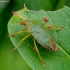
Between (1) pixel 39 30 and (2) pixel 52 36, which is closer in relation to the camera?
(2) pixel 52 36

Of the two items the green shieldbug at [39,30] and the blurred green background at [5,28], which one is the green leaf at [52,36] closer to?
the green shieldbug at [39,30]

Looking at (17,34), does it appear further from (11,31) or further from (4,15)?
(4,15)

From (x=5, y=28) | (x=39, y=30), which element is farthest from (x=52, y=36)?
(x=5, y=28)

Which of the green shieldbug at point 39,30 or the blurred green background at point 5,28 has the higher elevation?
the green shieldbug at point 39,30

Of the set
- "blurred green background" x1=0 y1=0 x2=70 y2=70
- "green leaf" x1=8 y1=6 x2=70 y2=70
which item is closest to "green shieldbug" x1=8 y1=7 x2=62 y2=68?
"green leaf" x1=8 y1=6 x2=70 y2=70

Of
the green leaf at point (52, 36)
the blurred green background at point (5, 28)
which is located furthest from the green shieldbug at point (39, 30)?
the blurred green background at point (5, 28)

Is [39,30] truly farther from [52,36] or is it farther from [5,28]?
[5,28]
